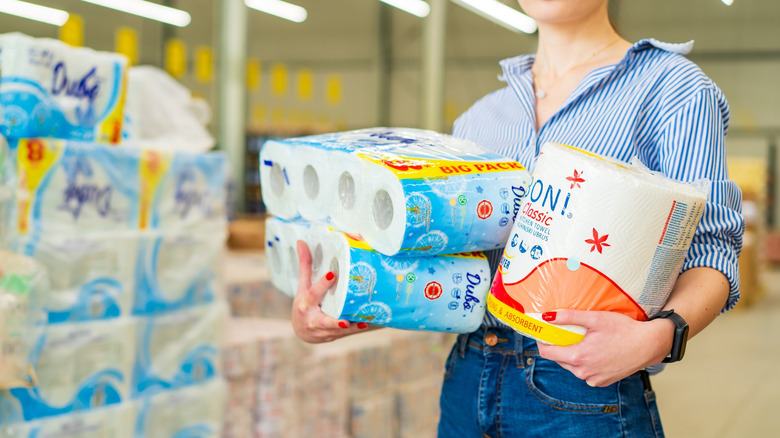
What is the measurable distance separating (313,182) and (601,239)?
0.56m

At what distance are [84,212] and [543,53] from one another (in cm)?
151

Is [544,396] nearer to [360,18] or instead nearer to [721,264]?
[721,264]

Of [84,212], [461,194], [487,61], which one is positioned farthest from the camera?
[487,61]

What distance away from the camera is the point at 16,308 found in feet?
5.64

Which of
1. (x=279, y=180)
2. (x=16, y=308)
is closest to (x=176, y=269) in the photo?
(x=16, y=308)

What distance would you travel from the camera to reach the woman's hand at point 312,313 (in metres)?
1.19

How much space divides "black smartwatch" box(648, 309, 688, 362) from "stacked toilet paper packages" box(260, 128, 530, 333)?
0.86 ft

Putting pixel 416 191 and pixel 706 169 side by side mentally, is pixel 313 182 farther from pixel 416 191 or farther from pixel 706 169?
pixel 706 169

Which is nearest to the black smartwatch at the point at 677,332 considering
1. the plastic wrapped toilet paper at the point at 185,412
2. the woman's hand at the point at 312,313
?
the woman's hand at the point at 312,313

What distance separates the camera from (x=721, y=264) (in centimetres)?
106

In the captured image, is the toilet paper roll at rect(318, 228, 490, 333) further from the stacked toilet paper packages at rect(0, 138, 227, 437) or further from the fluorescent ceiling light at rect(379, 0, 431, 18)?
the fluorescent ceiling light at rect(379, 0, 431, 18)

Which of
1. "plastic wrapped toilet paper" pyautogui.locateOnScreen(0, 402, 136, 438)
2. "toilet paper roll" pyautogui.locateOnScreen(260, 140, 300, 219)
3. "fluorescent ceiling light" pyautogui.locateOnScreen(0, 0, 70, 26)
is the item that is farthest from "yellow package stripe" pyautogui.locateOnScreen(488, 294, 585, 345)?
"fluorescent ceiling light" pyautogui.locateOnScreen(0, 0, 70, 26)

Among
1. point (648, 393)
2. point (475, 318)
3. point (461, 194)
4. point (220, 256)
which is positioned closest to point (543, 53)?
point (461, 194)

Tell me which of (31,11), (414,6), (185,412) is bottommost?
(185,412)
